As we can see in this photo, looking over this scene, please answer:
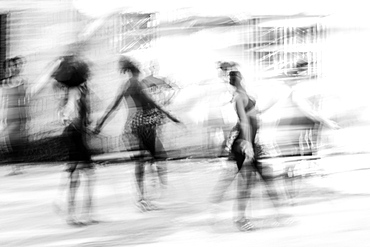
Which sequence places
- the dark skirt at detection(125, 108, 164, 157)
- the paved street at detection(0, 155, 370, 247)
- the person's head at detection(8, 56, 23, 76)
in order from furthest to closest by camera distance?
1. the person's head at detection(8, 56, 23, 76)
2. the dark skirt at detection(125, 108, 164, 157)
3. the paved street at detection(0, 155, 370, 247)

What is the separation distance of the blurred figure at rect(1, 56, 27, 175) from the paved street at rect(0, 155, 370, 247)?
22 centimetres

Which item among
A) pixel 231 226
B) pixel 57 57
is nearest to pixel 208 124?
pixel 57 57

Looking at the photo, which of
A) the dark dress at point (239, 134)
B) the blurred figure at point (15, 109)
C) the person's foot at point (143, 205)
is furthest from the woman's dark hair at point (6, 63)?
the dark dress at point (239, 134)

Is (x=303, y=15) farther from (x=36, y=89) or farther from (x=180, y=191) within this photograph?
(x=36, y=89)

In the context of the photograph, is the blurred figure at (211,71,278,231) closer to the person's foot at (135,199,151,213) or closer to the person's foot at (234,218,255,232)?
the person's foot at (234,218,255,232)

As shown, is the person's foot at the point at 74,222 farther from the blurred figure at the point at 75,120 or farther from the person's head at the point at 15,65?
the person's head at the point at 15,65

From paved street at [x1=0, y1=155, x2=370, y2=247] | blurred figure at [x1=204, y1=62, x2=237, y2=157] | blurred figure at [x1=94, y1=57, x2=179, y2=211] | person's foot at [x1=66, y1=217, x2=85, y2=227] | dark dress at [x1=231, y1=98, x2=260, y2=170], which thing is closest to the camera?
paved street at [x1=0, y1=155, x2=370, y2=247]

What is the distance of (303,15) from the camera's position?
712cm

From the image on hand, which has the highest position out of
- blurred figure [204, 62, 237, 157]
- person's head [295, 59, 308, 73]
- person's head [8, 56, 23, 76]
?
person's head [8, 56, 23, 76]

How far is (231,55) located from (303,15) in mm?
926

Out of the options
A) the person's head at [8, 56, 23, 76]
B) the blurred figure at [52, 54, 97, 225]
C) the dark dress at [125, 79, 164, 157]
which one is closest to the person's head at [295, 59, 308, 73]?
the dark dress at [125, 79, 164, 157]

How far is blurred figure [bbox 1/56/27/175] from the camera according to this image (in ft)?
22.0

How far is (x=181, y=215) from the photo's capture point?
4.64m

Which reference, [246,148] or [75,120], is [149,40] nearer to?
[75,120]
